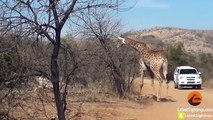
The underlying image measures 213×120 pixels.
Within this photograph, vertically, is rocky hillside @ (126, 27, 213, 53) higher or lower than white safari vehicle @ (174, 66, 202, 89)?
higher

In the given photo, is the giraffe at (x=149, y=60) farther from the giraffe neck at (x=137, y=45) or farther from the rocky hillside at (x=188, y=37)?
the rocky hillside at (x=188, y=37)

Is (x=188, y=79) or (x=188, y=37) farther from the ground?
(x=188, y=37)

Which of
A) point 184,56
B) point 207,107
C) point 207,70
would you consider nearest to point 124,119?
point 207,107

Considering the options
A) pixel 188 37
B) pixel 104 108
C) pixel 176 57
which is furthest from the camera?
pixel 188 37

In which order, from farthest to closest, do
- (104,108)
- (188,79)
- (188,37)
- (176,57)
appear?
(188,37)
(176,57)
(188,79)
(104,108)

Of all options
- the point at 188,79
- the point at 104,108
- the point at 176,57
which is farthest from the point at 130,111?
the point at 176,57

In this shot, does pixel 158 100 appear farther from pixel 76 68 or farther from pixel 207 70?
pixel 207 70

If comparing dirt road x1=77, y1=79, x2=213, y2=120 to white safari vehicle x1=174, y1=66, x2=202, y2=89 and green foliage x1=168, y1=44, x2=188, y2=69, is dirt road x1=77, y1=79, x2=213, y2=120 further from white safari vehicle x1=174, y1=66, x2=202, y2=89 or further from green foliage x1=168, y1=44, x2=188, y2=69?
green foliage x1=168, y1=44, x2=188, y2=69

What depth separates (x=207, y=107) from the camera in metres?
18.1

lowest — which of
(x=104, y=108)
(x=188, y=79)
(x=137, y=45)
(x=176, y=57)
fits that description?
(x=188, y=79)

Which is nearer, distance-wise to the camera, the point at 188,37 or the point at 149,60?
the point at 149,60

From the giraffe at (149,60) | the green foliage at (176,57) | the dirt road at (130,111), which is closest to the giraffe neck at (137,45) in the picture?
the giraffe at (149,60)

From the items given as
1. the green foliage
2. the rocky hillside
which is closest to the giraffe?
the green foliage

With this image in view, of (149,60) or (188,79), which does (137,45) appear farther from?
(188,79)
